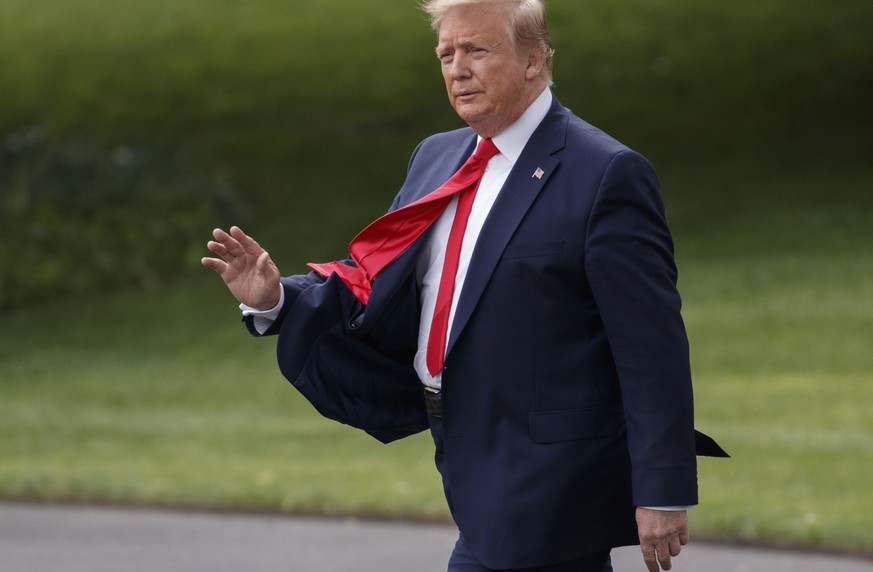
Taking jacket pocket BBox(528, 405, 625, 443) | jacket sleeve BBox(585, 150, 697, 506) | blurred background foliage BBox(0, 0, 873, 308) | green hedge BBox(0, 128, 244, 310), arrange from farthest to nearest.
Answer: blurred background foliage BBox(0, 0, 873, 308) < green hedge BBox(0, 128, 244, 310) < jacket pocket BBox(528, 405, 625, 443) < jacket sleeve BBox(585, 150, 697, 506)

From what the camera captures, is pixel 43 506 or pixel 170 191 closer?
pixel 43 506

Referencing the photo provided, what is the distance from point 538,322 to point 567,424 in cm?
23

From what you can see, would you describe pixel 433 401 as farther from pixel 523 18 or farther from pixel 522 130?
pixel 523 18

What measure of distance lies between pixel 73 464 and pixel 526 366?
6331 mm

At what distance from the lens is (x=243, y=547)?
689 cm

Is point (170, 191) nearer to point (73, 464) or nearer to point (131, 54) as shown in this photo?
point (131, 54)

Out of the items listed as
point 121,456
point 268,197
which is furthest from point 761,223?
point 121,456

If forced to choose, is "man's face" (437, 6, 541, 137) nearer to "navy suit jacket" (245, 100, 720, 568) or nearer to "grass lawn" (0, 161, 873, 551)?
"navy suit jacket" (245, 100, 720, 568)

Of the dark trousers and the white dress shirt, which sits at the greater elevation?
the white dress shirt

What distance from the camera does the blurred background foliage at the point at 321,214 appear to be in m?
8.77

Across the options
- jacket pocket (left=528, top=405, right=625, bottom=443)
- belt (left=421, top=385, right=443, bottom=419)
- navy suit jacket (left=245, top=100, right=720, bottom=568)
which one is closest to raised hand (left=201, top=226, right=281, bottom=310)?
navy suit jacket (left=245, top=100, right=720, bottom=568)

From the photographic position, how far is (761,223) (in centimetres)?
1677

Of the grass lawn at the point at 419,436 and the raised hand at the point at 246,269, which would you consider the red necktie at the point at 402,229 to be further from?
the grass lawn at the point at 419,436

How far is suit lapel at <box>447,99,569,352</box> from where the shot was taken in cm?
337
